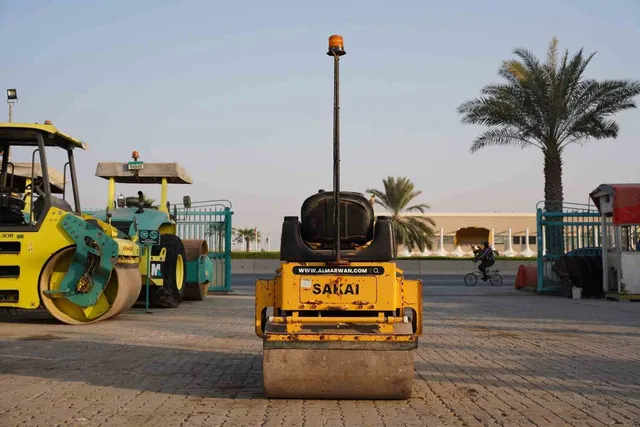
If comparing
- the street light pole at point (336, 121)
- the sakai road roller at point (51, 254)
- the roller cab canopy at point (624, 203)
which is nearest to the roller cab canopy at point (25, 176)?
the sakai road roller at point (51, 254)

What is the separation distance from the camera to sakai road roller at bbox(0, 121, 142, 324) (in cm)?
1273

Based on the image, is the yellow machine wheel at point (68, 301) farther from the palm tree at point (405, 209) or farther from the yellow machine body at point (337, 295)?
the palm tree at point (405, 209)

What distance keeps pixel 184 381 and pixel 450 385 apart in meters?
2.60

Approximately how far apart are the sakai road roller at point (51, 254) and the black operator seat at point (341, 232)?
600cm

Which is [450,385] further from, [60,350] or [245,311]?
[245,311]

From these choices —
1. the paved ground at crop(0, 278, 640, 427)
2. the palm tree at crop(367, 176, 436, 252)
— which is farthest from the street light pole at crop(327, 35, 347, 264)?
the palm tree at crop(367, 176, 436, 252)

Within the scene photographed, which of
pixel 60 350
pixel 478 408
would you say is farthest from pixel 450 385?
pixel 60 350

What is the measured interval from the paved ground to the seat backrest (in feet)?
4.86

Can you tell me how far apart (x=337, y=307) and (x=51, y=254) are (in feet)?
23.1

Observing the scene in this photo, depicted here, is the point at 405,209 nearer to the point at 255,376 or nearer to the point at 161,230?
the point at 161,230

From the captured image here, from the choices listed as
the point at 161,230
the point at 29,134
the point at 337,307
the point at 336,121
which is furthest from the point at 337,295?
the point at 161,230

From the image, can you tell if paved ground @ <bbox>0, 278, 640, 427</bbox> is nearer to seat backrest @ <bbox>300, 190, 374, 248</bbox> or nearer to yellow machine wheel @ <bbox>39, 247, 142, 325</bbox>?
yellow machine wheel @ <bbox>39, 247, 142, 325</bbox>

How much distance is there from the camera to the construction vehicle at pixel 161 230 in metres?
16.8

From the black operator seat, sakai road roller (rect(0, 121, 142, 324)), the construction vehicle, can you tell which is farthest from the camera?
the construction vehicle
